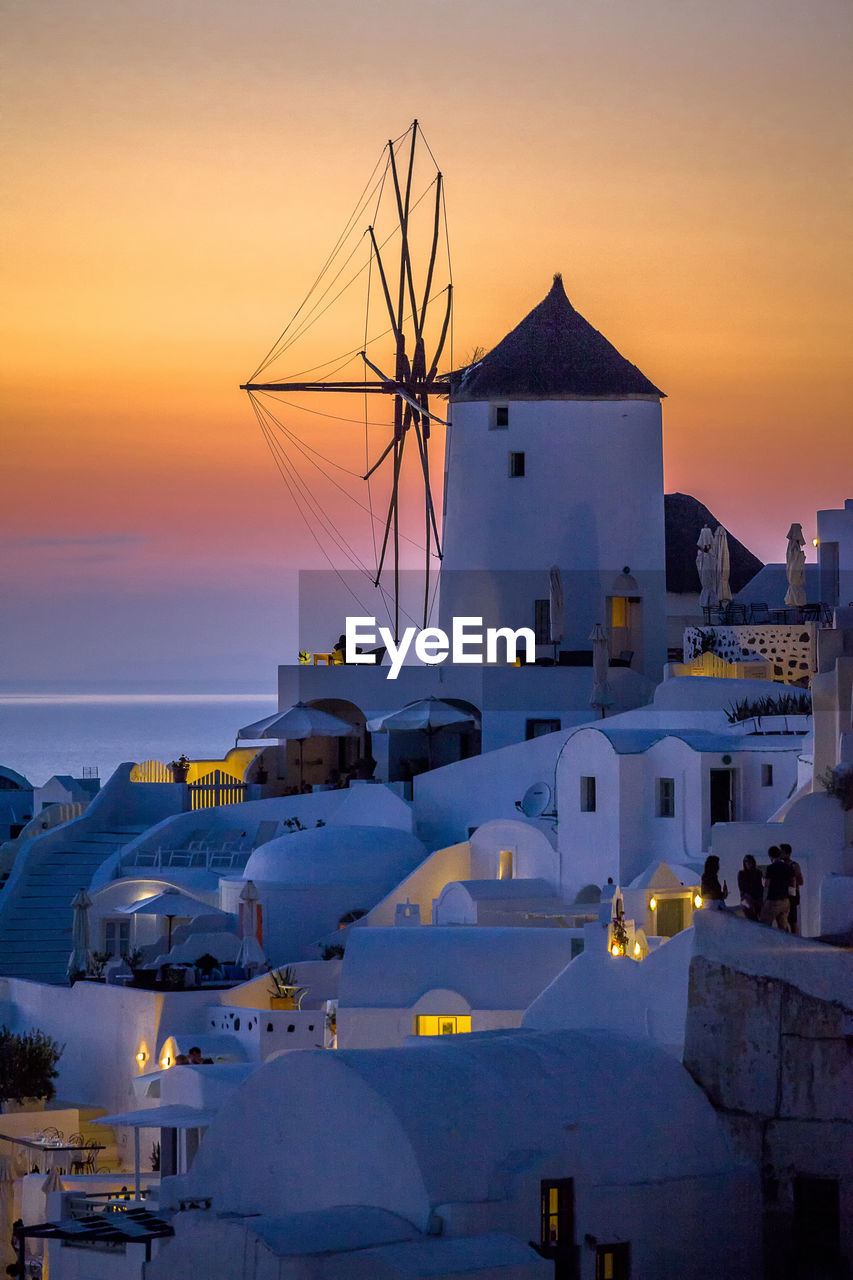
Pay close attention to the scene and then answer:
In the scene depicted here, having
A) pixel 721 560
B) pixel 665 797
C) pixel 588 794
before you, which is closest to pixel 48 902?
pixel 588 794

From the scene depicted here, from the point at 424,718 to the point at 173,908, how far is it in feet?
20.3

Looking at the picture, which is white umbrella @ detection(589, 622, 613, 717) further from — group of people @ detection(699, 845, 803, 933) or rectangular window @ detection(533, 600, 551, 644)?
group of people @ detection(699, 845, 803, 933)

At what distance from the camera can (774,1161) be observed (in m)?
18.0

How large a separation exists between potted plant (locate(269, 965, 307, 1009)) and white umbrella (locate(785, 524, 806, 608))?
8.65m

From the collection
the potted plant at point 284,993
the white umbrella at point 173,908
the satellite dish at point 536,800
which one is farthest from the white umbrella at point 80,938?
the satellite dish at point 536,800

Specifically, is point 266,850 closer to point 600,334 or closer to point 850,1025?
point 600,334

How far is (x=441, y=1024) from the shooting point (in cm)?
2409

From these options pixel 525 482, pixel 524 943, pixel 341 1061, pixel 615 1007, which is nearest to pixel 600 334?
pixel 525 482

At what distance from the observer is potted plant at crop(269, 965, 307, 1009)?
2602 centimetres

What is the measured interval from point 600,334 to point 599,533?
3216 mm

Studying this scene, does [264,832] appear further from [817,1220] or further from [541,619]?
[817,1220]

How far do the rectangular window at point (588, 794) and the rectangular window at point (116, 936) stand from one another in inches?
248

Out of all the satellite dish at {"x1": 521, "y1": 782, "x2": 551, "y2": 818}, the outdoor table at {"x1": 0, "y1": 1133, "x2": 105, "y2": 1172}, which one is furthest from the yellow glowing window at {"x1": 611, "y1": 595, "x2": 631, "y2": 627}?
the outdoor table at {"x1": 0, "y1": 1133, "x2": 105, "y2": 1172}

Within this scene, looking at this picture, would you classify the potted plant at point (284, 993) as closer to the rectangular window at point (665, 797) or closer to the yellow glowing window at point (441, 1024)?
the yellow glowing window at point (441, 1024)
